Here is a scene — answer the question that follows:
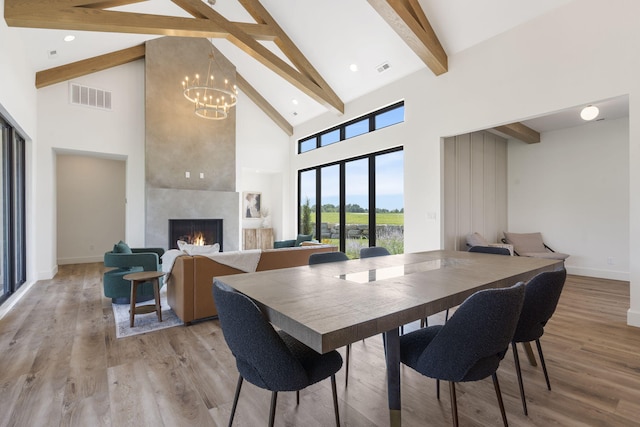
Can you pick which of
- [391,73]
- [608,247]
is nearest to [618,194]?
[608,247]

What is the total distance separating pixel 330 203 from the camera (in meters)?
7.53

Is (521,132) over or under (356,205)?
over

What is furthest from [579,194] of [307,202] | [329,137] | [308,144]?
[308,144]

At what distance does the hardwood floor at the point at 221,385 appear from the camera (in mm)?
1807

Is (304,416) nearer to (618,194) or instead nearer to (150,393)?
(150,393)

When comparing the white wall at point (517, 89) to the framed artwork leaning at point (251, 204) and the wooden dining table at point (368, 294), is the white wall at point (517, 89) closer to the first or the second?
the wooden dining table at point (368, 294)

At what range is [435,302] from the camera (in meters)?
1.42

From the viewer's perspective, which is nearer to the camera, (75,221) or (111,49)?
(111,49)

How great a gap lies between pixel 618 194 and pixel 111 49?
9.54m

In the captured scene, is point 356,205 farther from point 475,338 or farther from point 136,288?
point 475,338

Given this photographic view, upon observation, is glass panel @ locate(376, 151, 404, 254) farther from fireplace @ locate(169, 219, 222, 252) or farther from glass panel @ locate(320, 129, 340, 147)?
fireplace @ locate(169, 219, 222, 252)

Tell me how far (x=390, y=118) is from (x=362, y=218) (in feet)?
6.80

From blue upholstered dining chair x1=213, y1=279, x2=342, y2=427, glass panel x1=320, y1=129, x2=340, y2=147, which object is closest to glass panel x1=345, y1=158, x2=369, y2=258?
glass panel x1=320, y1=129, x2=340, y2=147

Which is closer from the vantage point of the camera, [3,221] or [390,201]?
[3,221]
